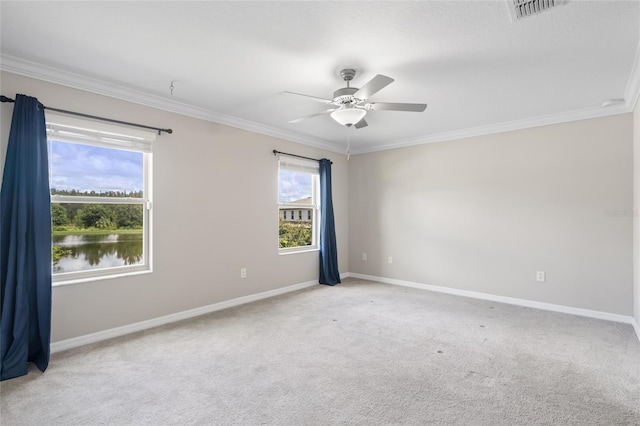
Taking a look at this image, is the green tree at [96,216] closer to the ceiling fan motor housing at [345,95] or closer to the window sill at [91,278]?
the window sill at [91,278]

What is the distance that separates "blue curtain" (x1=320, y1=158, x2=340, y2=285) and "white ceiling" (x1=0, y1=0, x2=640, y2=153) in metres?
1.76

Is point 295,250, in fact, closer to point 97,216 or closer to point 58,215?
point 97,216

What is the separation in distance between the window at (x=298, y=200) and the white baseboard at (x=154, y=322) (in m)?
0.77

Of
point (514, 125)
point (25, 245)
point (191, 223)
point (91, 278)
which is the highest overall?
point (514, 125)

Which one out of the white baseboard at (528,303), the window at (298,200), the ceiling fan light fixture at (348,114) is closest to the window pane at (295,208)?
the window at (298,200)

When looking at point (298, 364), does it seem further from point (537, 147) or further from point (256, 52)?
point (537, 147)

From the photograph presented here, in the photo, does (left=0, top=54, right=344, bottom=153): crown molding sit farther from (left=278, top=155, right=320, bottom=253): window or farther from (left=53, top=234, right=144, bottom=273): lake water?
(left=53, top=234, right=144, bottom=273): lake water

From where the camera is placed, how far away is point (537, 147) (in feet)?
14.0

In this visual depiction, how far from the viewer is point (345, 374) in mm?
2531

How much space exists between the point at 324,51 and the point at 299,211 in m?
3.15

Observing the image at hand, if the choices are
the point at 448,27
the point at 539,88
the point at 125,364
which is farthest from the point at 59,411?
the point at 539,88

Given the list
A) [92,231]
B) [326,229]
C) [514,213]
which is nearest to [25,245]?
[92,231]

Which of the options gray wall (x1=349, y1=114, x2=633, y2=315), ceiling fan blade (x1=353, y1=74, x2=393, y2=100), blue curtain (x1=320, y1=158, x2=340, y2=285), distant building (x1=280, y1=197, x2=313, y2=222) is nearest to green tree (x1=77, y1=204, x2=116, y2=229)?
distant building (x1=280, y1=197, x2=313, y2=222)

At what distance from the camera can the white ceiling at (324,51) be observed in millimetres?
2047
